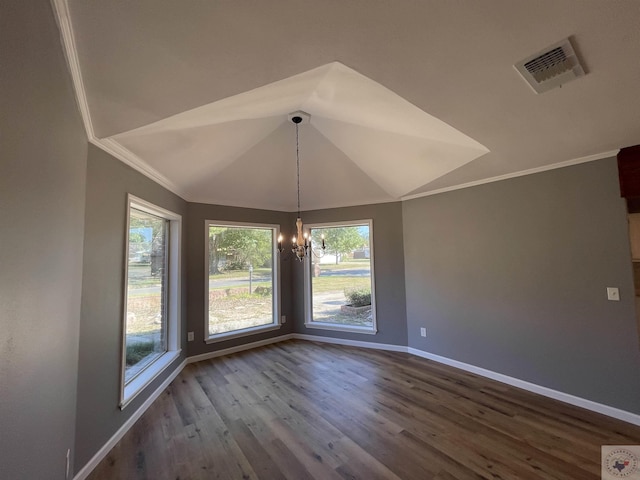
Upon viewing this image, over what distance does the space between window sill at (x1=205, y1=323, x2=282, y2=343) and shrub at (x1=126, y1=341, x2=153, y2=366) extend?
1.05 meters

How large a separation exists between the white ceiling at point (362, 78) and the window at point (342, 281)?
197 centimetres

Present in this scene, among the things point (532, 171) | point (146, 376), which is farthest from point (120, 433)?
point (532, 171)

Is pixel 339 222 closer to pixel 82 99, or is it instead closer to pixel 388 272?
pixel 388 272

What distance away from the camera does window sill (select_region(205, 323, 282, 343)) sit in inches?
177

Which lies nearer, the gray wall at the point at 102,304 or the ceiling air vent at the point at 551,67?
the ceiling air vent at the point at 551,67

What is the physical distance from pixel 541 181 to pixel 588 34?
6.23 feet

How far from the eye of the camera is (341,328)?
16.6ft

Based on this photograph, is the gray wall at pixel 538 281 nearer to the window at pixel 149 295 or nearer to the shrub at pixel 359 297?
the shrub at pixel 359 297

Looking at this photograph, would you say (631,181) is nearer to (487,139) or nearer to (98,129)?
(487,139)

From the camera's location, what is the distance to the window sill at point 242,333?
4.50 metres

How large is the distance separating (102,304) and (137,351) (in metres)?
1.18

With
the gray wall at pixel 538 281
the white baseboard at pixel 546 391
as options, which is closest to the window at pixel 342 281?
the gray wall at pixel 538 281

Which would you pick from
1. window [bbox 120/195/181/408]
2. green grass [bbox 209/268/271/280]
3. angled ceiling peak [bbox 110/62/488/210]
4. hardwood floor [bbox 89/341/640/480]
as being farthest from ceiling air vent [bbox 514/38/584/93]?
green grass [bbox 209/268/271/280]

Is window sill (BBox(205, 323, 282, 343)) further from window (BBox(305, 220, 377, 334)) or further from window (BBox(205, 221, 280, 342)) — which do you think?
window (BBox(305, 220, 377, 334))
